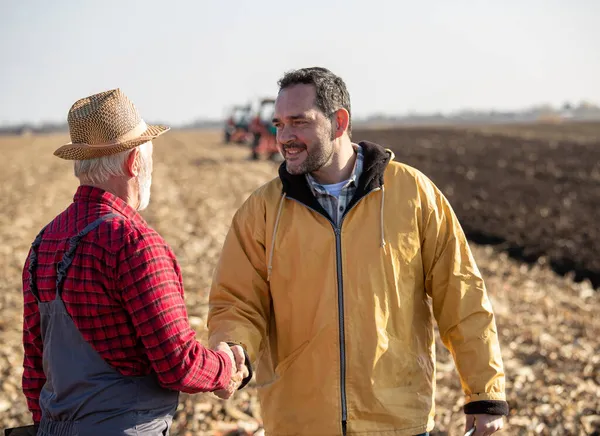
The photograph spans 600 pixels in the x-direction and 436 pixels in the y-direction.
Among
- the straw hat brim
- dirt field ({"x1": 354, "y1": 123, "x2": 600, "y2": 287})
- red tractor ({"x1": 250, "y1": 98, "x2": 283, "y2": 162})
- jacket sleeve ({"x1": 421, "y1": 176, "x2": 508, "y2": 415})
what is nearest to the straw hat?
the straw hat brim

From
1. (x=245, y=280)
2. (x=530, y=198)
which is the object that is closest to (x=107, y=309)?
A: (x=245, y=280)

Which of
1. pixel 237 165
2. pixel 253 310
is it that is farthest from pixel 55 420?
pixel 237 165

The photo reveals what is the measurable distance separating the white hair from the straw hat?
2cm

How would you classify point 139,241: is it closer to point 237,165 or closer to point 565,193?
point 565,193

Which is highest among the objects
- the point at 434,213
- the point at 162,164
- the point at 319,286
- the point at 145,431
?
the point at 434,213

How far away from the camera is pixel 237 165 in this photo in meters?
22.7

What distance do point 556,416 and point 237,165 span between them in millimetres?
18133

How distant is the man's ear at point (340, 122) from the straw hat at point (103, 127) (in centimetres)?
85

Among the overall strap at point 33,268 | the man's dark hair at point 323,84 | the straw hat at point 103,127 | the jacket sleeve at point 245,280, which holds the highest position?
the man's dark hair at point 323,84

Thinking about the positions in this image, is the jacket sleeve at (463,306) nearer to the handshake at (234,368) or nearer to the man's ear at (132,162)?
the handshake at (234,368)

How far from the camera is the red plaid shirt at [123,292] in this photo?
7.32ft

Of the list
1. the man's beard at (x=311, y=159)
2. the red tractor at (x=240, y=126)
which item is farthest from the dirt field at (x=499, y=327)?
the red tractor at (x=240, y=126)

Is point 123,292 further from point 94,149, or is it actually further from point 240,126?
point 240,126

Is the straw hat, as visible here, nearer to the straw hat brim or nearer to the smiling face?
the straw hat brim
